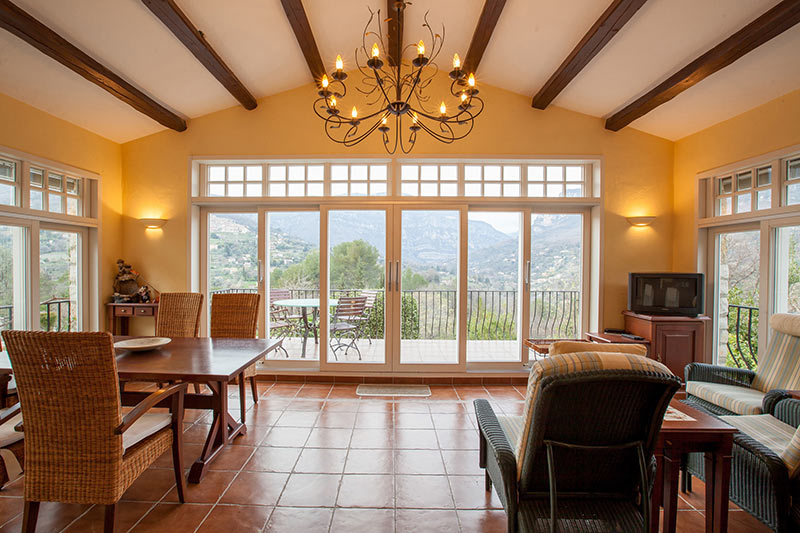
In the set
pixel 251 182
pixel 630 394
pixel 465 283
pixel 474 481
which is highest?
pixel 251 182

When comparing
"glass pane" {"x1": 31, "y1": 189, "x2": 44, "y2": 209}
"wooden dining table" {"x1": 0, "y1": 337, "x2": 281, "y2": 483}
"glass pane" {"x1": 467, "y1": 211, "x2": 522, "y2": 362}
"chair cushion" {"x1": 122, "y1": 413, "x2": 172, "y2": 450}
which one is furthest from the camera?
"glass pane" {"x1": 467, "y1": 211, "x2": 522, "y2": 362}

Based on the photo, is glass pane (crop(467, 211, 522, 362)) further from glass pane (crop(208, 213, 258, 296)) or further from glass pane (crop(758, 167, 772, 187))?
glass pane (crop(208, 213, 258, 296))

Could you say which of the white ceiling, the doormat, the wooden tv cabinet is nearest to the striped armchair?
the wooden tv cabinet

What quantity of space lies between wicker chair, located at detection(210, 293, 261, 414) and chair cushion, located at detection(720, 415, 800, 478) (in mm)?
3471

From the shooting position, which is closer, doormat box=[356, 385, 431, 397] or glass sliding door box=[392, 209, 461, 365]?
doormat box=[356, 385, 431, 397]

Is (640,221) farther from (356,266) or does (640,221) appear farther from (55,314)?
(55,314)

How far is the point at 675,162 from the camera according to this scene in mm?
4277

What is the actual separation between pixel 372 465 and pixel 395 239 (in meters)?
2.50

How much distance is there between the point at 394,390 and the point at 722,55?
409cm

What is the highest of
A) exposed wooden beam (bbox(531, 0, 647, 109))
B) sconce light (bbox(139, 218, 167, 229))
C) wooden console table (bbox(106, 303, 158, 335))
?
exposed wooden beam (bbox(531, 0, 647, 109))

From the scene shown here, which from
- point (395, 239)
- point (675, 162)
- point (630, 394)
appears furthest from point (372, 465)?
point (675, 162)

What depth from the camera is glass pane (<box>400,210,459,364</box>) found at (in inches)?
174

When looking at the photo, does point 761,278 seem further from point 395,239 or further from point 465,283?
point 395,239

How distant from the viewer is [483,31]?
3246mm
